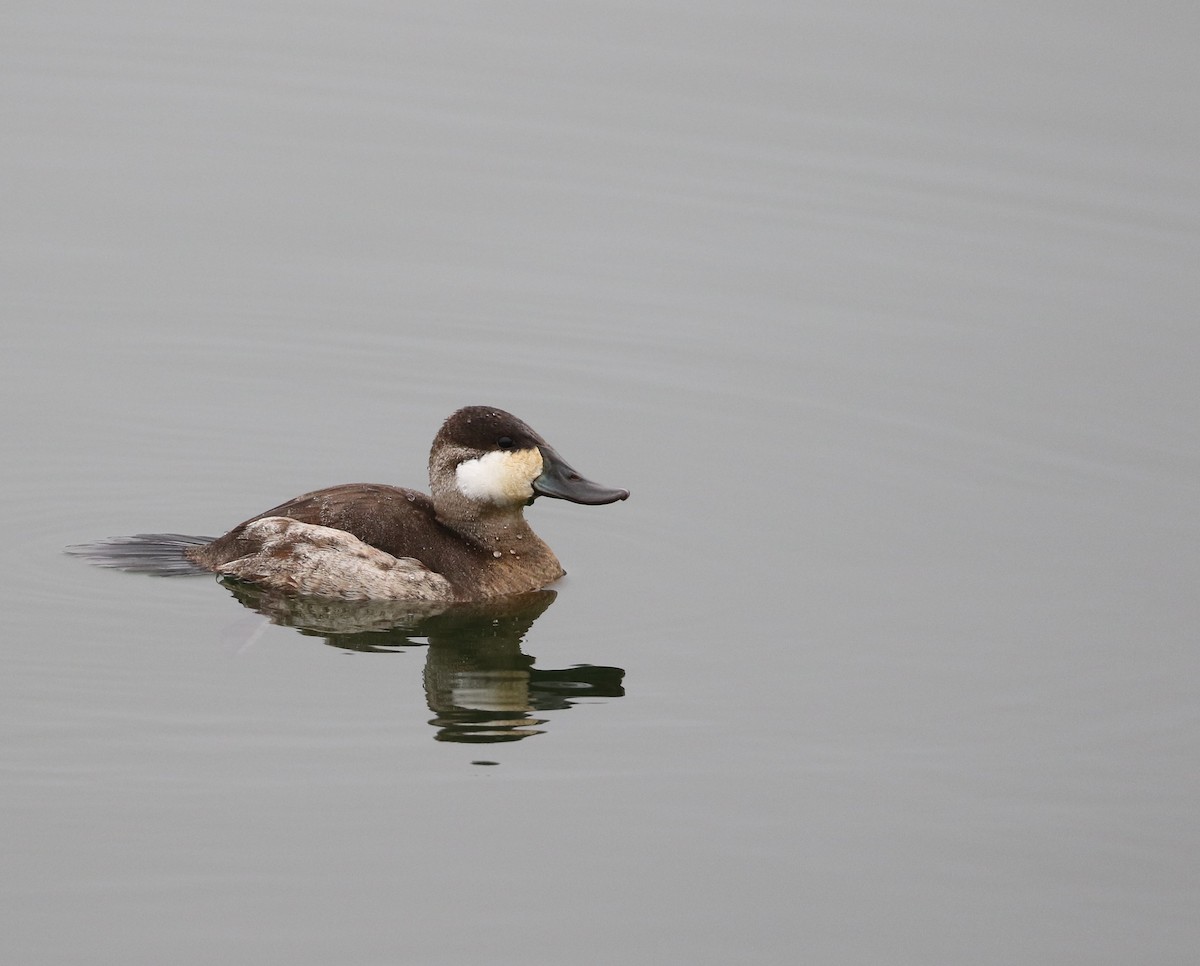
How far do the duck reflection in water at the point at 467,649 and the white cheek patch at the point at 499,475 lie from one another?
54 cm

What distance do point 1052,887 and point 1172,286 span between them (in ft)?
25.8

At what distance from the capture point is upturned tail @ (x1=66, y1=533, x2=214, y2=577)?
1025 cm

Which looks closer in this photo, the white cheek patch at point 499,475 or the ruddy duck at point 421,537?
the ruddy duck at point 421,537

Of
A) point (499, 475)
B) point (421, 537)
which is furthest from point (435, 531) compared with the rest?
point (499, 475)

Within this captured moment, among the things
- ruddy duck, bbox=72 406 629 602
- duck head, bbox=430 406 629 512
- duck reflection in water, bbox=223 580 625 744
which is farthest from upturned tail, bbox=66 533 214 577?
duck head, bbox=430 406 629 512

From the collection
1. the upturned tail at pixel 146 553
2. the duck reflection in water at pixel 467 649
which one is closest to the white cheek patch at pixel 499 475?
the duck reflection in water at pixel 467 649

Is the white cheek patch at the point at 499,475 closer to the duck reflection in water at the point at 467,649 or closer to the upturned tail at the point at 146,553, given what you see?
the duck reflection in water at the point at 467,649

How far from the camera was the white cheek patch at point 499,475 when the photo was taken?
1030cm

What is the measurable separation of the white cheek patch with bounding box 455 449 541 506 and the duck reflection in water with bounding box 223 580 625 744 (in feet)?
1.76

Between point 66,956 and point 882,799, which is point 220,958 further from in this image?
point 882,799

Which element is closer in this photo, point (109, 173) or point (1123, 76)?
point (109, 173)

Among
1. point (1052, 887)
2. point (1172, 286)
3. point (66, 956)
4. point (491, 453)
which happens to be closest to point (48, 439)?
point (491, 453)

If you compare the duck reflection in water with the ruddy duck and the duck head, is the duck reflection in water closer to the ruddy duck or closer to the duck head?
the ruddy duck

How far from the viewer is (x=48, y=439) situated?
1188 centimetres
